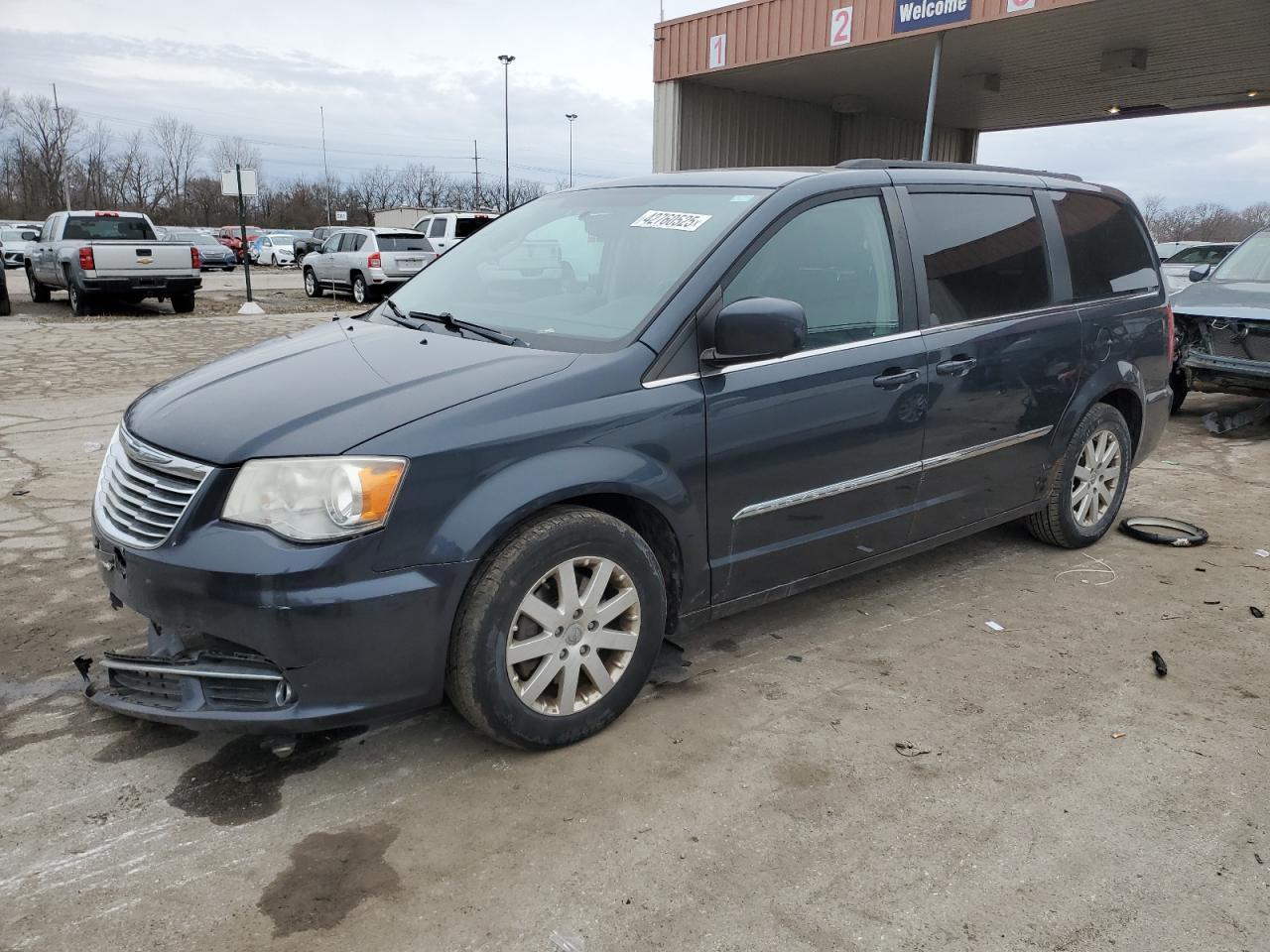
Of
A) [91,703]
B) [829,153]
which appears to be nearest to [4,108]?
[829,153]

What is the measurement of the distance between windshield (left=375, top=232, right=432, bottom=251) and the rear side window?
16985 mm

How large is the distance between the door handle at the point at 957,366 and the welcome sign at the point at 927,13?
9.52 metres

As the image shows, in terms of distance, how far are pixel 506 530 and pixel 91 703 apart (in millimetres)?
1614

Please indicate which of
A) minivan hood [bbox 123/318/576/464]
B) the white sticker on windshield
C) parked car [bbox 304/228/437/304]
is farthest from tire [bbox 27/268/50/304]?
the white sticker on windshield

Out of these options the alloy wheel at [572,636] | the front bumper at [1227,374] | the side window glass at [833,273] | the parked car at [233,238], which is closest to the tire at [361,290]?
the front bumper at [1227,374]

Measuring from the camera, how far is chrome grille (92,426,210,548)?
8.57 feet

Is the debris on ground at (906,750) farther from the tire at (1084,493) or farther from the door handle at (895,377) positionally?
the tire at (1084,493)

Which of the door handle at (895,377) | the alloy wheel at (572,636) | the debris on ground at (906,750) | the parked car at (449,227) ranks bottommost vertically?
the debris on ground at (906,750)

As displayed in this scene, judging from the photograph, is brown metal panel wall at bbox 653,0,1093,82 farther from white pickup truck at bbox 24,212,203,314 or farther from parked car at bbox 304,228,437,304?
white pickup truck at bbox 24,212,203,314

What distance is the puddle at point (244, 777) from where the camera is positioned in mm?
2635

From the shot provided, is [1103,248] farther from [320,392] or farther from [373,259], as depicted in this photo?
[373,259]

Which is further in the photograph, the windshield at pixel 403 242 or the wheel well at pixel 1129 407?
the windshield at pixel 403 242

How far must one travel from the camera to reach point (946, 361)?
3.78 metres

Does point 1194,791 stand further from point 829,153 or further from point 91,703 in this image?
point 829,153
